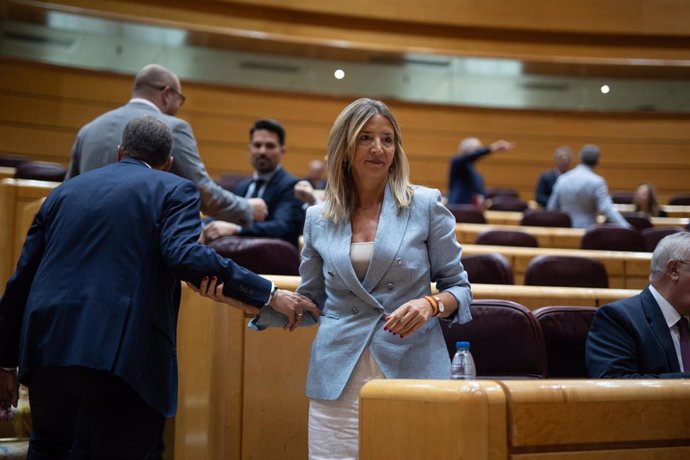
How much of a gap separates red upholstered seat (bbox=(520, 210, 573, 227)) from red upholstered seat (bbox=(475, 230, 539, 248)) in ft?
4.91

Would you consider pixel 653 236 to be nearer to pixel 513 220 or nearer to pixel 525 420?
pixel 513 220

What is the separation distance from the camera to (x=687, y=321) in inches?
106

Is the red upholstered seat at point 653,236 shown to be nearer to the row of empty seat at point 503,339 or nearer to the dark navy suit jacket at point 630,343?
the dark navy suit jacket at point 630,343

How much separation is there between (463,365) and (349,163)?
0.68 meters

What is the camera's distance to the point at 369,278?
2.13 m

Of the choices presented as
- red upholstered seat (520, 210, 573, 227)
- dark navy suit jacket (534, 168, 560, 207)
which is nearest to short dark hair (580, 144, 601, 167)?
red upholstered seat (520, 210, 573, 227)

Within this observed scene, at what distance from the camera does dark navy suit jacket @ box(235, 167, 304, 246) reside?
4.33 m

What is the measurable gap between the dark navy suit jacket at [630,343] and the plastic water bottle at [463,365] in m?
0.47

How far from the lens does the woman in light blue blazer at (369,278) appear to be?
207 centimetres

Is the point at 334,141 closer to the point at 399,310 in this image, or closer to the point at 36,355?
the point at 399,310

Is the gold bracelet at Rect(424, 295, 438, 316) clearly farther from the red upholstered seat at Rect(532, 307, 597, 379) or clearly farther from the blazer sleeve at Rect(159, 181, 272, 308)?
the red upholstered seat at Rect(532, 307, 597, 379)

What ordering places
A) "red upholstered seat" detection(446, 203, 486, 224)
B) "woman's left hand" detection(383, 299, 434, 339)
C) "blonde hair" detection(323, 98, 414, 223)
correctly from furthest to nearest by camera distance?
"red upholstered seat" detection(446, 203, 486, 224) < "blonde hair" detection(323, 98, 414, 223) < "woman's left hand" detection(383, 299, 434, 339)

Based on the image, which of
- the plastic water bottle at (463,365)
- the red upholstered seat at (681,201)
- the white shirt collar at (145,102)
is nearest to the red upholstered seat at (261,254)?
the white shirt collar at (145,102)

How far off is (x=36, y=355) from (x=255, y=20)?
9674 millimetres
